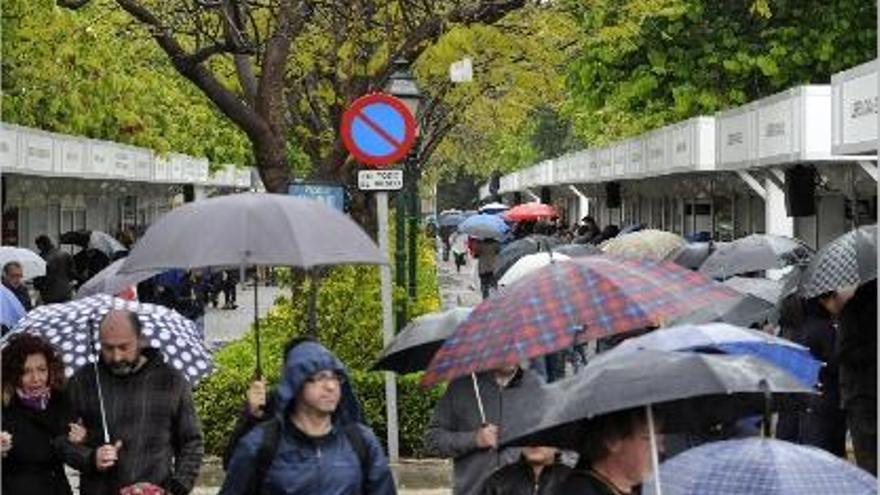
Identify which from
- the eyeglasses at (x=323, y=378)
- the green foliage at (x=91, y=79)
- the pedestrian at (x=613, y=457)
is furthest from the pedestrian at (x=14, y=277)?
the pedestrian at (x=613, y=457)

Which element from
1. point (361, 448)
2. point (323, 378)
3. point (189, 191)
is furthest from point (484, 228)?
point (323, 378)

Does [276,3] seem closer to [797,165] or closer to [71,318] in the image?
[797,165]

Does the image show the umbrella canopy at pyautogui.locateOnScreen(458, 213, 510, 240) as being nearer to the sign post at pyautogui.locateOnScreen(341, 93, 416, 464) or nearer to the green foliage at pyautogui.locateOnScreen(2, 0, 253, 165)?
the green foliage at pyautogui.locateOnScreen(2, 0, 253, 165)

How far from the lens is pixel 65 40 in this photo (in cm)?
2009

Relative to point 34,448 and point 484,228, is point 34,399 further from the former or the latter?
point 484,228

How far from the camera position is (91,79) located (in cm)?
2677

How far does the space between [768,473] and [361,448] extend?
226 cm

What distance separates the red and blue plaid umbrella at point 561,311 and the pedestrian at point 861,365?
2.72 m

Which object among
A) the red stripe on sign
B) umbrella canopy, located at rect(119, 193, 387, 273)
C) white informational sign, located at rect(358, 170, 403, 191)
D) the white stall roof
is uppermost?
the white stall roof

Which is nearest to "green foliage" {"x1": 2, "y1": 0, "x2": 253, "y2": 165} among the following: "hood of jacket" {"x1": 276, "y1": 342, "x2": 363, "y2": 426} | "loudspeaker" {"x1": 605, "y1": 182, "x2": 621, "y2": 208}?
"loudspeaker" {"x1": 605, "y1": 182, "x2": 621, "y2": 208}

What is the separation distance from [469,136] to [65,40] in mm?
30178

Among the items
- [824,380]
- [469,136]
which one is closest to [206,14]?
[824,380]

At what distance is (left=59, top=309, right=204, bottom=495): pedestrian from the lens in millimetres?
7469

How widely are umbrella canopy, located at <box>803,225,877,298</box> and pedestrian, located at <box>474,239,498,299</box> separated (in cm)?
1806
